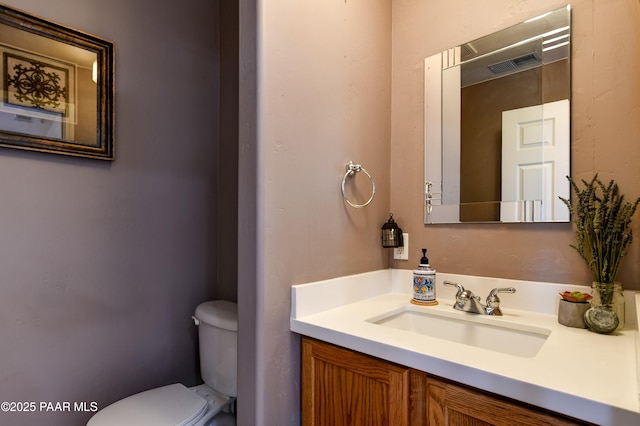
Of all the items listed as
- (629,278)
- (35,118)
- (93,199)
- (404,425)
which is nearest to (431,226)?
(629,278)

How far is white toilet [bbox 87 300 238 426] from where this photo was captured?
A: 1266 millimetres

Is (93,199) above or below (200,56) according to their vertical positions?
below

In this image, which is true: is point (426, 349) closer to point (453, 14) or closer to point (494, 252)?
point (494, 252)

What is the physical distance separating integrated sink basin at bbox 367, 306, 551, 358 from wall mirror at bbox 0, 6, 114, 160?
146 cm

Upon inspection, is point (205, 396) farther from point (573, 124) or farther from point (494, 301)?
point (573, 124)

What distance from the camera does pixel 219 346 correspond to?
4.99 feet

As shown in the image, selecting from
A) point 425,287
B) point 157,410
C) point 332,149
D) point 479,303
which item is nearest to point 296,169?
point 332,149

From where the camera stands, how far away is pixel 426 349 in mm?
817

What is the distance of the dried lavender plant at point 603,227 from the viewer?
38.0 inches

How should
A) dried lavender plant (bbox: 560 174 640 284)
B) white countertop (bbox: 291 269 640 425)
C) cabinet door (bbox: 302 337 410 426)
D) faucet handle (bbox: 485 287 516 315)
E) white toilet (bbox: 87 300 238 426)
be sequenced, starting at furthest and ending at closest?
white toilet (bbox: 87 300 238 426)
faucet handle (bbox: 485 287 516 315)
dried lavender plant (bbox: 560 174 640 284)
cabinet door (bbox: 302 337 410 426)
white countertop (bbox: 291 269 640 425)

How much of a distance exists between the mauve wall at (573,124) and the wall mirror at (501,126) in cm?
4

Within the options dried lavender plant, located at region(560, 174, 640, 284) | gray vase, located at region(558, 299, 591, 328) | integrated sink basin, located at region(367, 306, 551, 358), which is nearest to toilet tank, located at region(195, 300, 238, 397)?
integrated sink basin, located at region(367, 306, 551, 358)

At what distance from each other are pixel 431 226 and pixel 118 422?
1438 mm

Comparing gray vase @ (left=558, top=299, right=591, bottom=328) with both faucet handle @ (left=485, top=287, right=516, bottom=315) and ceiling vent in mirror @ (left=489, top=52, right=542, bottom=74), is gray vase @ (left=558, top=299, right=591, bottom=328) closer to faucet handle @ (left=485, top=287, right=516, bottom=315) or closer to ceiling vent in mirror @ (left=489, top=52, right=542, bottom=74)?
faucet handle @ (left=485, top=287, right=516, bottom=315)
